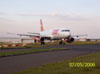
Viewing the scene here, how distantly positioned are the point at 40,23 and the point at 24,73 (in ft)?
208

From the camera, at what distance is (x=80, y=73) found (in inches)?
348

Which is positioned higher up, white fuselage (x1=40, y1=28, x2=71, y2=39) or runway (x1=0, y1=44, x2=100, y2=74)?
white fuselage (x1=40, y1=28, x2=71, y2=39)

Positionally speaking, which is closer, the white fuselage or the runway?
the runway

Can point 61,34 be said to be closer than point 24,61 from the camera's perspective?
No

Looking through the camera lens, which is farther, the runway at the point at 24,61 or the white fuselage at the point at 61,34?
the white fuselage at the point at 61,34

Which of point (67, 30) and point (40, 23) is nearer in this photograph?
point (67, 30)

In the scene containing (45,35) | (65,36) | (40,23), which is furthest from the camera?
(40,23)

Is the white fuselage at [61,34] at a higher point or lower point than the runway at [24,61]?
higher

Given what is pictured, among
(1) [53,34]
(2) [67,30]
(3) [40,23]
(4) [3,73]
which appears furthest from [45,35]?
(4) [3,73]

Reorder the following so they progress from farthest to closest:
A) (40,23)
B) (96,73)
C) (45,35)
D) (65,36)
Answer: (40,23)
(45,35)
(65,36)
(96,73)

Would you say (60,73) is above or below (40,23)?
below

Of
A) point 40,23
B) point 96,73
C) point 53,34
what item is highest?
point 40,23

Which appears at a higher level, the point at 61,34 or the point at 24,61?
the point at 61,34

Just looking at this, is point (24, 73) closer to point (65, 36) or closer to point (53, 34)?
point (65, 36)
